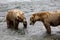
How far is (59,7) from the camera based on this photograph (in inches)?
356

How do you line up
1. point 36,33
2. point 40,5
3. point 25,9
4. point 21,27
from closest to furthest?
point 36,33 → point 21,27 → point 25,9 → point 40,5

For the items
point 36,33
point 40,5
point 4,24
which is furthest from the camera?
point 40,5

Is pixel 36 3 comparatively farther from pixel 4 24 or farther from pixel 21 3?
pixel 4 24

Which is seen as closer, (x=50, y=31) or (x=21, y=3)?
(x=50, y=31)

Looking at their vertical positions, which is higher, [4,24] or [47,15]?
[47,15]

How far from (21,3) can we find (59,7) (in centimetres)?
203

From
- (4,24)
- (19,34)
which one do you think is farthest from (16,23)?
(4,24)

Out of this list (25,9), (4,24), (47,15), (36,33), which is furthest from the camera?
(25,9)

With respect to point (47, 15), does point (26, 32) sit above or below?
below

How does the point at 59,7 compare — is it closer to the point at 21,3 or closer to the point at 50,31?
the point at 21,3

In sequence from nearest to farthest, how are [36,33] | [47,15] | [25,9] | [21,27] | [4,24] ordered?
[47,15], [36,33], [21,27], [4,24], [25,9]

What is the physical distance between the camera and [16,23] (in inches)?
244

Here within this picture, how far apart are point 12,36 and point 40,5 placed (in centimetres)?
406

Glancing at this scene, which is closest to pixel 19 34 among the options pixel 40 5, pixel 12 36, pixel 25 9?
pixel 12 36
